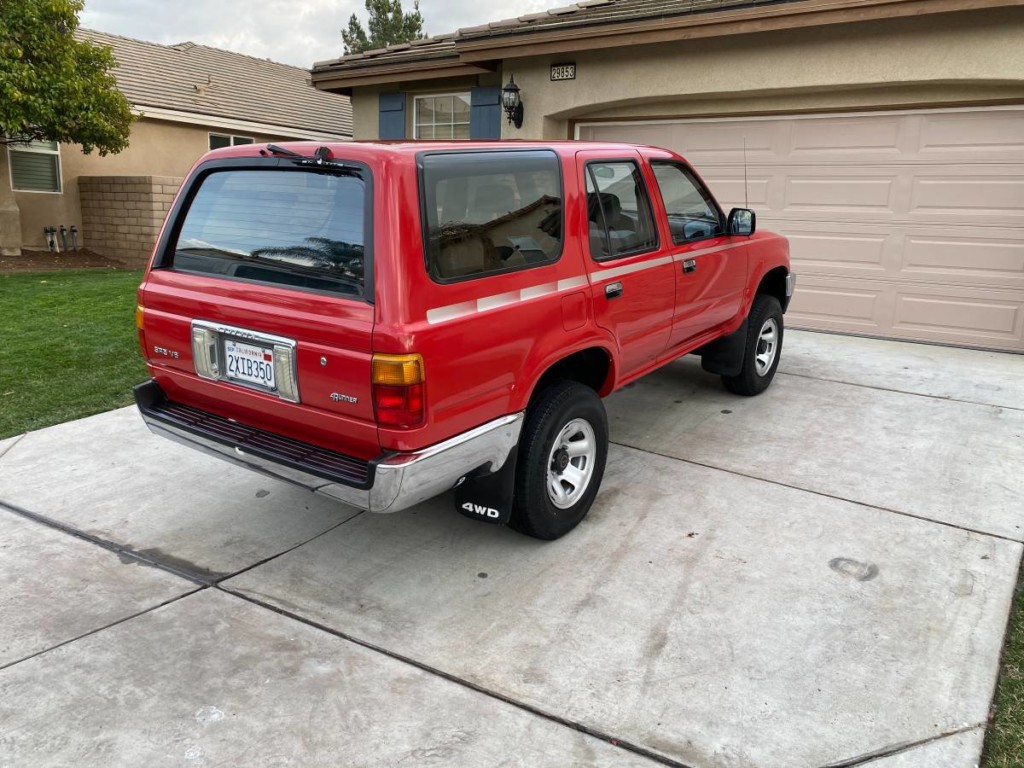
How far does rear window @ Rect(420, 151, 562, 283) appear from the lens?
3057mm


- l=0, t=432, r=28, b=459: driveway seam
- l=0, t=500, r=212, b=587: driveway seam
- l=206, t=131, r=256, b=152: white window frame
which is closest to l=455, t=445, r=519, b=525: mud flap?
l=0, t=500, r=212, b=587: driveway seam

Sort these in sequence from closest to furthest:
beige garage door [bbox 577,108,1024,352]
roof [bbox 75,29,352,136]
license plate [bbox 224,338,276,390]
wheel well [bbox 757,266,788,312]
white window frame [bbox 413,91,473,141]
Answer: license plate [bbox 224,338,276,390] → wheel well [bbox 757,266,788,312] → beige garage door [bbox 577,108,1024,352] → white window frame [bbox 413,91,473,141] → roof [bbox 75,29,352,136]

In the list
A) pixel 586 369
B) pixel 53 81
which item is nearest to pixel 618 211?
pixel 586 369

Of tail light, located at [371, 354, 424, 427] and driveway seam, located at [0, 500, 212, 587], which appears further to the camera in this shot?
driveway seam, located at [0, 500, 212, 587]

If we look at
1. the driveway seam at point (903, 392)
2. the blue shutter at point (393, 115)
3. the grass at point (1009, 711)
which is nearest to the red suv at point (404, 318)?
the grass at point (1009, 711)

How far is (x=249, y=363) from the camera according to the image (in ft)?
10.6

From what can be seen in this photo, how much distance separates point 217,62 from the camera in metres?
21.0

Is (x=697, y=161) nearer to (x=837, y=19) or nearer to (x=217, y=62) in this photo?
(x=837, y=19)

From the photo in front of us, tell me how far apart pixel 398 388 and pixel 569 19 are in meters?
7.65

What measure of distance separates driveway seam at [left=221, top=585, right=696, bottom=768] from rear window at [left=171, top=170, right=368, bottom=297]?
1347mm

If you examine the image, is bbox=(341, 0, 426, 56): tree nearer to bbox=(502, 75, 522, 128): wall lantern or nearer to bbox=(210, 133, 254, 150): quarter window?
bbox=(210, 133, 254, 150): quarter window

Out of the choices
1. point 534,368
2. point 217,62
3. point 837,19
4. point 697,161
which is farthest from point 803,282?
point 217,62

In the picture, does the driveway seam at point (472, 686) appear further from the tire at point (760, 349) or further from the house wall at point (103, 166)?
the house wall at point (103, 166)

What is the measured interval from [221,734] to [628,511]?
2312 mm
